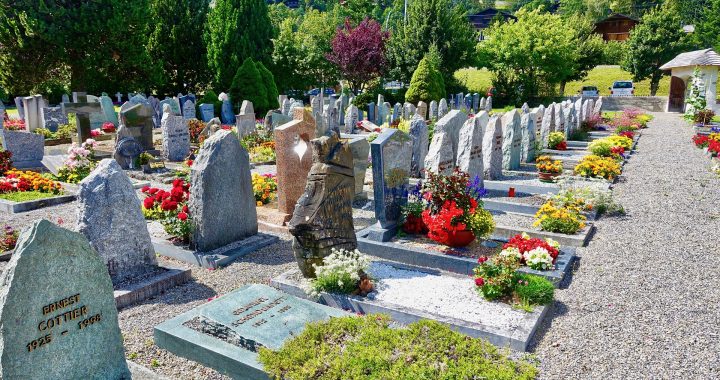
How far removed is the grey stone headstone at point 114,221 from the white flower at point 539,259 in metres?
5.45

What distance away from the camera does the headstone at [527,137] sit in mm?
16500

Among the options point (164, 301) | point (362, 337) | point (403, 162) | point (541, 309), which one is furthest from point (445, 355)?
point (403, 162)

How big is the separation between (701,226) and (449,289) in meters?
5.91

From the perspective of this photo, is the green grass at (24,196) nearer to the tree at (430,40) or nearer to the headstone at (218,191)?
the headstone at (218,191)

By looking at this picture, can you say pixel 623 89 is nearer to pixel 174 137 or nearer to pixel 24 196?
pixel 174 137

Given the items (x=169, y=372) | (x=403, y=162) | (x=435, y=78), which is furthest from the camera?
(x=435, y=78)

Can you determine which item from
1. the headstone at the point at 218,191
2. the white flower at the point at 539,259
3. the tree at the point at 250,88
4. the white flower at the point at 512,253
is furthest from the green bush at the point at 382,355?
the tree at the point at 250,88

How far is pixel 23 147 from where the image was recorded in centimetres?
1561

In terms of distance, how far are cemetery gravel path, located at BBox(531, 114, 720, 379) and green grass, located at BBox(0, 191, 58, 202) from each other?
1104 cm

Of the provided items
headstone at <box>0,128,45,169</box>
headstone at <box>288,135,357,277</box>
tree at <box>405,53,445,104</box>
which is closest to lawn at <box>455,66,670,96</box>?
tree at <box>405,53,445,104</box>

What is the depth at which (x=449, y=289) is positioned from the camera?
717 cm

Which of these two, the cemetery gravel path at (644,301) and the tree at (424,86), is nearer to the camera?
the cemetery gravel path at (644,301)

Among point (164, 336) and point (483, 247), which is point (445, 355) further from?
point (483, 247)

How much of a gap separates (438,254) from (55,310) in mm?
5558
